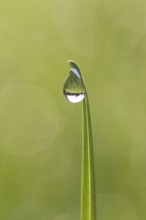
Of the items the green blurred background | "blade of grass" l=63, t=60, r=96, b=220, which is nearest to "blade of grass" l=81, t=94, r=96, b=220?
"blade of grass" l=63, t=60, r=96, b=220

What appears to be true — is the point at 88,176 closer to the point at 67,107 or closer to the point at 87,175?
the point at 87,175

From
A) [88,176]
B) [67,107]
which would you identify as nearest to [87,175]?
[88,176]

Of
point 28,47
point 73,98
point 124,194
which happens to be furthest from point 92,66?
point 73,98

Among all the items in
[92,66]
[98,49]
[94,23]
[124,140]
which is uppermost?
[94,23]

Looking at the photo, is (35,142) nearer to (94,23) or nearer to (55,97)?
(55,97)

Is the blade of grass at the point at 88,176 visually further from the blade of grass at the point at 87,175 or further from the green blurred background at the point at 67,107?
the green blurred background at the point at 67,107

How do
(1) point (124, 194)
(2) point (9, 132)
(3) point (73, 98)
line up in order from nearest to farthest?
(3) point (73, 98)
(1) point (124, 194)
(2) point (9, 132)

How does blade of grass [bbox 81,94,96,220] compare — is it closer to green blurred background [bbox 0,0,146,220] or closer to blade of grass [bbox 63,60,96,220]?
blade of grass [bbox 63,60,96,220]

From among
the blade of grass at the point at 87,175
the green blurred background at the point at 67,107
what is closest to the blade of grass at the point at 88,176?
the blade of grass at the point at 87,175
